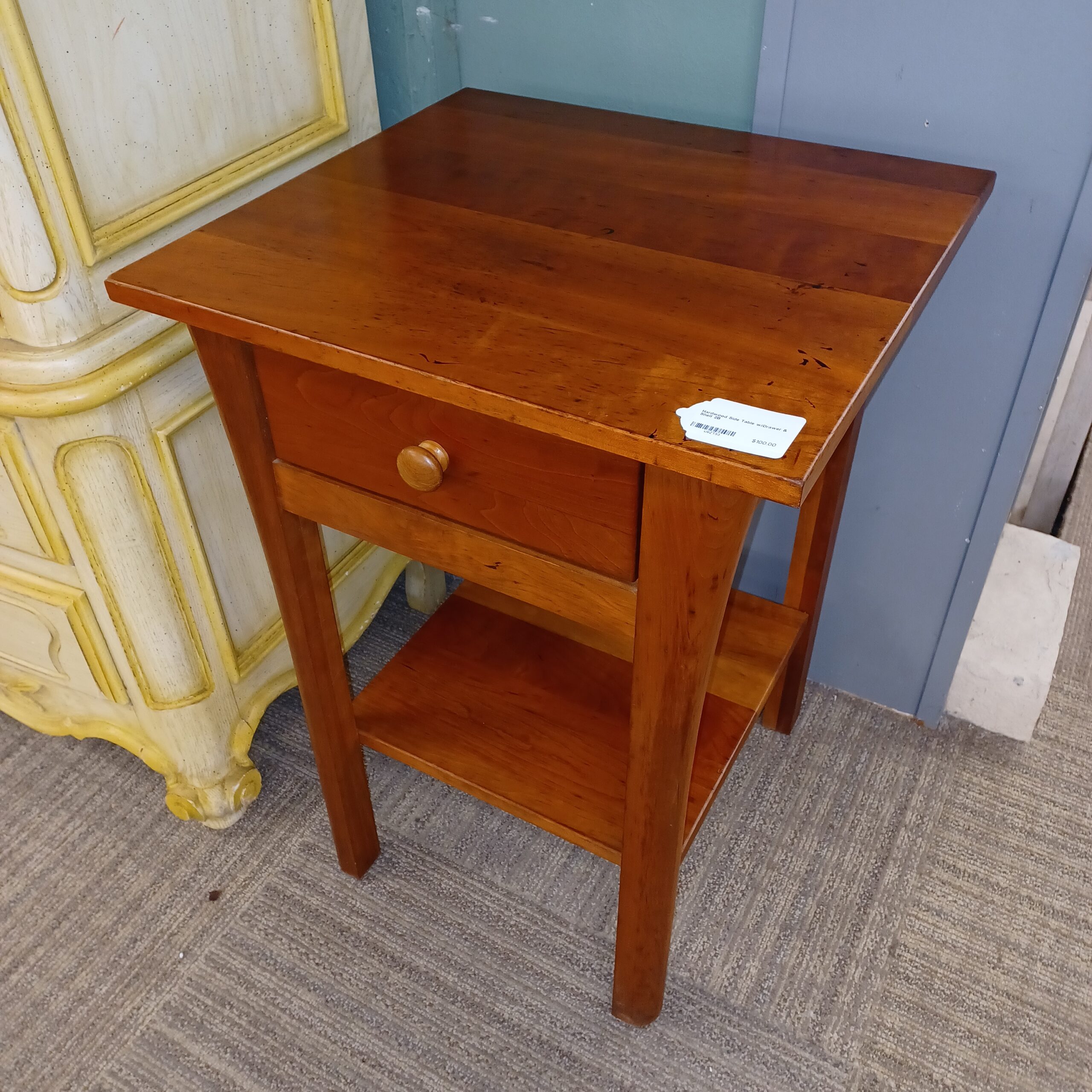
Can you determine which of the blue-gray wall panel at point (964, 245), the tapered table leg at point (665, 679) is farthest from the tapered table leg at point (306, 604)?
the blue-gray wall panel at point (964, 245)

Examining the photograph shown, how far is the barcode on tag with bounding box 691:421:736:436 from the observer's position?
2.03 ft

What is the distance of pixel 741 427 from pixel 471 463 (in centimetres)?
24

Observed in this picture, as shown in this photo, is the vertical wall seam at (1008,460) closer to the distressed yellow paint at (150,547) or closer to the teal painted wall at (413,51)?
the teal painted wall at (413,51)

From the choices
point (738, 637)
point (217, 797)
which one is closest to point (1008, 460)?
point (738, 637)

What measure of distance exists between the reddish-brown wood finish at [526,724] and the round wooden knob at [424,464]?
1.45 ft

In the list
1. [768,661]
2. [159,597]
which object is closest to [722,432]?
[768,661]

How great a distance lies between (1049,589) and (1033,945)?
0.49m

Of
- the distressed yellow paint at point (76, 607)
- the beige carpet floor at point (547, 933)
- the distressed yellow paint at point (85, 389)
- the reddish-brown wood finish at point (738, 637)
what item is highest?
the distressed yellow paint at point (85, 389)

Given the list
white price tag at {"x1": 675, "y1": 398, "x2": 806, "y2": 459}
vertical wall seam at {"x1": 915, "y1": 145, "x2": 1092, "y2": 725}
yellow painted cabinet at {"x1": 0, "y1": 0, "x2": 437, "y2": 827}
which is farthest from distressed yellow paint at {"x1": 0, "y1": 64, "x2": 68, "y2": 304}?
vertical wall seam at {"x1": 915, "y1": 145, "x2": 1092, "y2": 725}

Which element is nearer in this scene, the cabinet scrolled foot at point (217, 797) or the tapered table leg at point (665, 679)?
the tapered table leg at point (665, 679)

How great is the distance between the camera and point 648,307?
0.76m

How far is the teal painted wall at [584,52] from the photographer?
109cm

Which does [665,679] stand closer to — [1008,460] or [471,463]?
[471,463]

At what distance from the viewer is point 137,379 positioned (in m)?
1.02
